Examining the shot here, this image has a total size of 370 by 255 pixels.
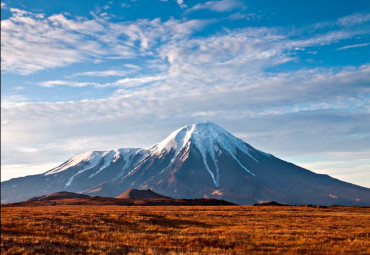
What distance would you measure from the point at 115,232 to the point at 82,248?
11379mm

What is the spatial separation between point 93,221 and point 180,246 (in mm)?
22891

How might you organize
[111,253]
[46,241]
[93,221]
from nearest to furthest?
[111,253] → [46,241] → [93,221]

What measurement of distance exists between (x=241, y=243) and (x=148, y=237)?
911 cm

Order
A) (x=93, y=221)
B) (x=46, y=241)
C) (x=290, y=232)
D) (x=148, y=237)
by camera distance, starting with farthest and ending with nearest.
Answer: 1. (x=93, y=221)
2. (x=290, y=232)
3. (x=148, y=237)
4. (x=46, y=241)

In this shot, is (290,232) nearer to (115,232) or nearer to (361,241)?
(361,241)

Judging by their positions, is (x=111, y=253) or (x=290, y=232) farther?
(x=290, y=232)

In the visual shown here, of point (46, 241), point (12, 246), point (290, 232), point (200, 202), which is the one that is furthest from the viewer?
point (200, 202)

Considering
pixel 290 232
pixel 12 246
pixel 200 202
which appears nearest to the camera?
pixel 12 246

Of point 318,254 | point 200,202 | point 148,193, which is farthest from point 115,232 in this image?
point 148,193

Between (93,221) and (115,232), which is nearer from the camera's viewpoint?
(115,232)

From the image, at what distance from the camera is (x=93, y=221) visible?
164ft

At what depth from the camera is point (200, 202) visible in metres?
143

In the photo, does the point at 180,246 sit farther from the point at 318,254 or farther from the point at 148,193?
the point at 148,193

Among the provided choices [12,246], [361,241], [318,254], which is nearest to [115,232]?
[12,246]
